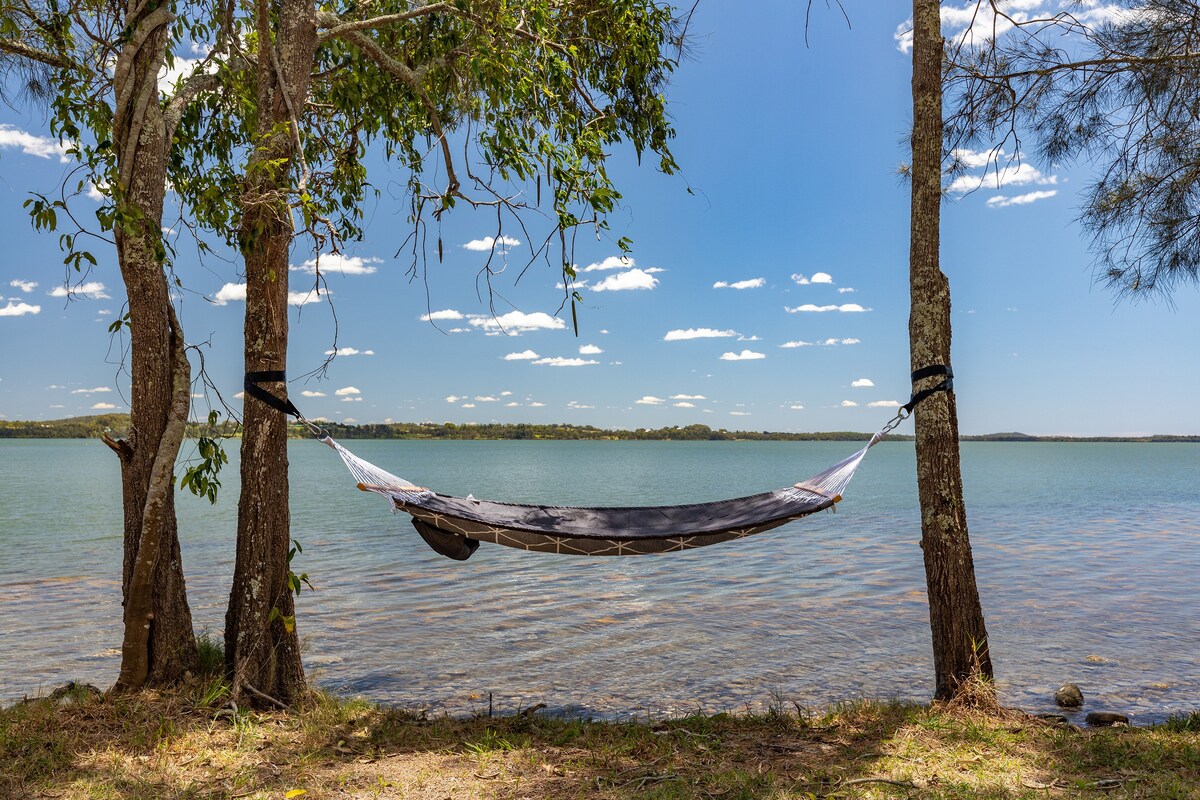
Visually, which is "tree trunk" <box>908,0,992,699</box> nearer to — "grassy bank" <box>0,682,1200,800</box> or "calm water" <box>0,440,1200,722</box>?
"grassy bank" <box>0,682,1200,800</box>

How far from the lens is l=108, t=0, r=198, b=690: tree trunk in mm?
2912

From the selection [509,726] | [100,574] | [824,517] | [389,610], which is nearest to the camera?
[509,726]

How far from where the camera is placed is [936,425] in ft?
9.82

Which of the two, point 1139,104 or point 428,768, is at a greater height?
point 1139,104

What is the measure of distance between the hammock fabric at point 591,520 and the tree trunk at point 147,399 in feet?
2.05

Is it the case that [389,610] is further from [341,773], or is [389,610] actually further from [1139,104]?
[1139,104]

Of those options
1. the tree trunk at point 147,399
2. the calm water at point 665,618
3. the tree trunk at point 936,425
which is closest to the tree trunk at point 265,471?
the tree trunk at point 147,399

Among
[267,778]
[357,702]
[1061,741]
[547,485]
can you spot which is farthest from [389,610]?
[547,485]

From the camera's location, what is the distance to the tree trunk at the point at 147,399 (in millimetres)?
2912

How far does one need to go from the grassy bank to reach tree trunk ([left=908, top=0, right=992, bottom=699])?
250mm

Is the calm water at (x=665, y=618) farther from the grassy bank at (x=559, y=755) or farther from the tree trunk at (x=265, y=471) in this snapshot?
the tree trunk at (x=265, y=471)

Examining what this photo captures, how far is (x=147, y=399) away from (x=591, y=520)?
1.76m

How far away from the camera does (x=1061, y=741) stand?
2.63m

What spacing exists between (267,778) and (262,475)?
1052 mm
